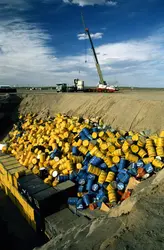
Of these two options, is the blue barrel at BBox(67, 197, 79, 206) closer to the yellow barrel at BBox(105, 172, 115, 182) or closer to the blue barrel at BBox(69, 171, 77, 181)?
the blue barrel at BBox(69, 171, 77, 181)

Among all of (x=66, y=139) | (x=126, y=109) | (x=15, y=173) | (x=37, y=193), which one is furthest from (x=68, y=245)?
(x=126, y=109)

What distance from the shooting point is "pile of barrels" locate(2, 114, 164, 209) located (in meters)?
6.57

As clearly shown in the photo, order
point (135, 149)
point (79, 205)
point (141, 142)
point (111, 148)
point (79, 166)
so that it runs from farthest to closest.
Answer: point (79, 166) < point (111, 148) < point (141, 142) < point (135, 149) < point (79, 205)

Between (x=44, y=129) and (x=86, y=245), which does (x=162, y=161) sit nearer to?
(x=86, y=245)

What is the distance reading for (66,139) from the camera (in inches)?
397

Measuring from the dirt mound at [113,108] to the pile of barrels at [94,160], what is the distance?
2.88 feet

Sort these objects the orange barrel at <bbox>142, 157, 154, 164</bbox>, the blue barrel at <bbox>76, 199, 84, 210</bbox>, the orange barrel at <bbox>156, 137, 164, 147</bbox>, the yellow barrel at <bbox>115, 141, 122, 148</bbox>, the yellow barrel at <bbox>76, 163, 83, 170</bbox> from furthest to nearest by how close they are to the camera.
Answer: the yellow barrel at <bbox>76, 163, 83, 170</bbox>
the yellow barrel at <bbox>115, 141, 122, 148</bbox>
the orange barrel at <bbox>156, 137, 164, 147</bbox>
the orange barrel at <bbox>142, 157, 154, 164</bbox>
the blue barrel at <bbox>76, 199, 84, 210</bbox>

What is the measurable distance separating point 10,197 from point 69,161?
120 inches

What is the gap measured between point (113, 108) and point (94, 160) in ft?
17.2

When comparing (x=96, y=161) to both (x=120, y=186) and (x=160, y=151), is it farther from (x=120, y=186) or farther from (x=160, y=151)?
(x=160, y=151)

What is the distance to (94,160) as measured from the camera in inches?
299

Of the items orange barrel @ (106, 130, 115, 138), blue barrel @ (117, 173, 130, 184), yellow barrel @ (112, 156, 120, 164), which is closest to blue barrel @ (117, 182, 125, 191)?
blue barrel @ (117, 173, 130, 184)

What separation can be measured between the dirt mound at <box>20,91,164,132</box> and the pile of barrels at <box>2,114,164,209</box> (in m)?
0.88

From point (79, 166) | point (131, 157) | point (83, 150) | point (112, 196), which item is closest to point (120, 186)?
point (112, 196)
